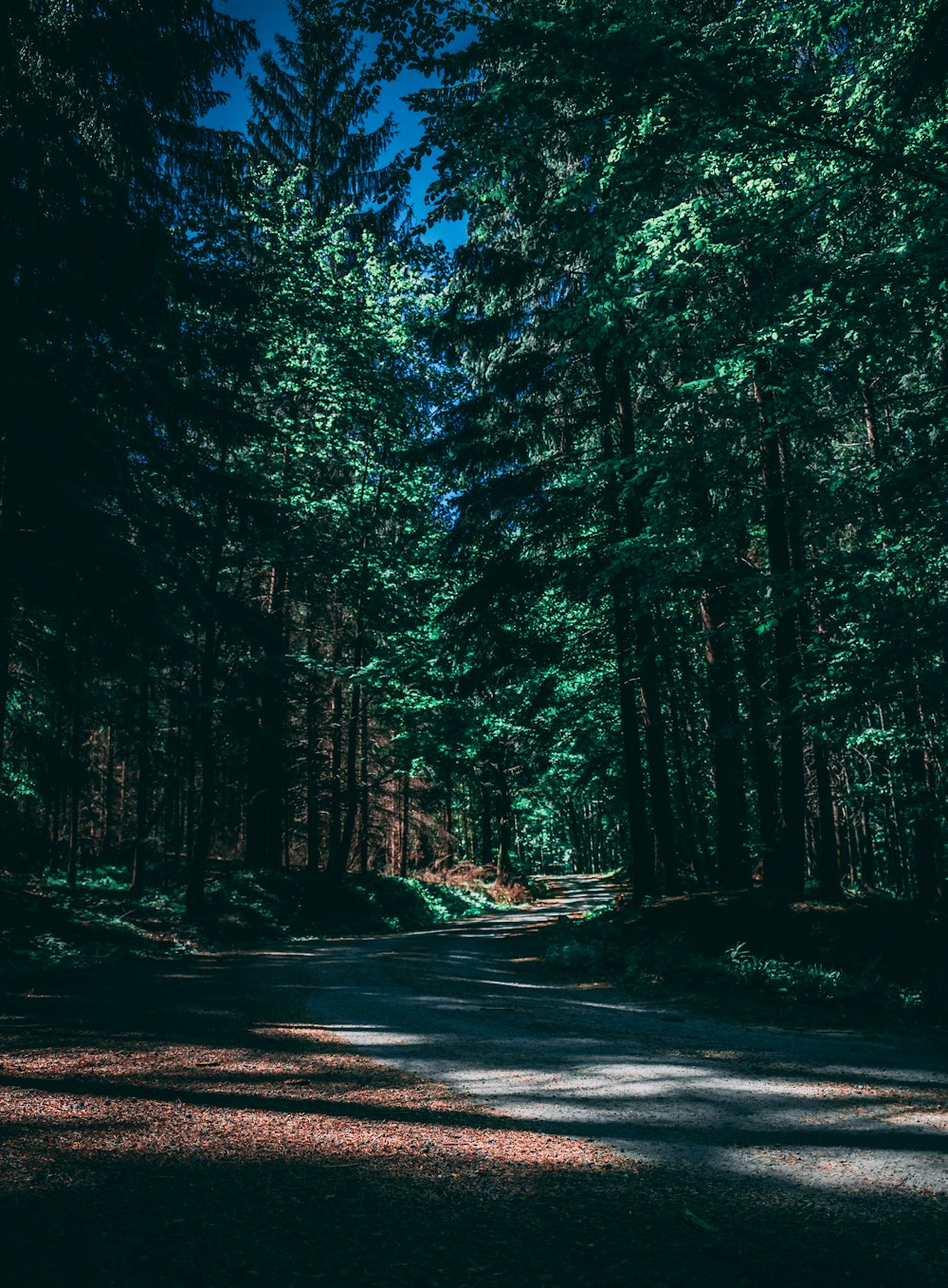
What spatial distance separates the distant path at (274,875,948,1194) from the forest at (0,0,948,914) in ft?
10.7

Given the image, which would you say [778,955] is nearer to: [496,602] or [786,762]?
[786,762]

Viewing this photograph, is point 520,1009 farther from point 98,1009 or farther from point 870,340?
point 870,340

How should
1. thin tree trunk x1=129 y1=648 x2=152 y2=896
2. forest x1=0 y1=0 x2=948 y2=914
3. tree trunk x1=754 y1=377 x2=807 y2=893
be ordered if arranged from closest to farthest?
forest x1=0 y1=0 x2=948 y2=914
thin tree trunk x1=129 y1=648 x2=152 y2=896
tree trunk x1=754 y1=377 x2=807 y2=893

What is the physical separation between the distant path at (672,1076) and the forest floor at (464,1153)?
0.03 metres

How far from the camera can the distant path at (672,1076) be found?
3.59 m

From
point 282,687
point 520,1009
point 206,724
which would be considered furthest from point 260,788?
point 520,1009

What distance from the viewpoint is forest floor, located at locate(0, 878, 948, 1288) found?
8.52 feet

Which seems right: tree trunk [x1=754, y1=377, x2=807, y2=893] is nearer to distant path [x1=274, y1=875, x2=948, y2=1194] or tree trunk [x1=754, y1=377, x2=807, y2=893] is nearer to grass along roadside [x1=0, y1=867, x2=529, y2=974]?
distant path [x1=274, y1=875, x2=948, y2=1194]

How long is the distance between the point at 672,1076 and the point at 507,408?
1325 centimetres

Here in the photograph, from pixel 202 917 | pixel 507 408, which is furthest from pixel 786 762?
pixel 202 917

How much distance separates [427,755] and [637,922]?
1090 centimetres

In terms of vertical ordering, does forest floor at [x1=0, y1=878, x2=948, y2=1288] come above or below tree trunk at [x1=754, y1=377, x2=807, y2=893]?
below

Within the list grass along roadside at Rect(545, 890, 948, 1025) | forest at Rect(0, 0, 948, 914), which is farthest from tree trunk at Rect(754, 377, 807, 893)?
grass along roadside at Rect(545, 890, 948, 1025)

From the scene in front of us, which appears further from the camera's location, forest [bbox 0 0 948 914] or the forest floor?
forest [bbox 0 0 948 914]
